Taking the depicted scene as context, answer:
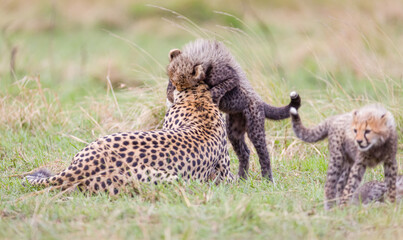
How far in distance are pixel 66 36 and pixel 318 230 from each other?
41.8 feet

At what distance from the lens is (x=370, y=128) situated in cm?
349

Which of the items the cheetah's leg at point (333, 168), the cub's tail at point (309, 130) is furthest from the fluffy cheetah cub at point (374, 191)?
the cub's tail at point (309, 130)

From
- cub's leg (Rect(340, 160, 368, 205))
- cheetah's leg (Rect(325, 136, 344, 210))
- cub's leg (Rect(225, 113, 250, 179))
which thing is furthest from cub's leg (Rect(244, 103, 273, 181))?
cub's leg (Rect(340, 160, 368, 205))

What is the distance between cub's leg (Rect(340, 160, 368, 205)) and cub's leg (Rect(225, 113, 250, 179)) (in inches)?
53.4

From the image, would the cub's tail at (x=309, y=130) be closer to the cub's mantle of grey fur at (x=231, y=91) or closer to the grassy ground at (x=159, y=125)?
the grassy ground at (x=159, y=125)

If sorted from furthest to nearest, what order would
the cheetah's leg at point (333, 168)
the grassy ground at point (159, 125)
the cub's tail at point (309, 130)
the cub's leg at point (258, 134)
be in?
the cub's leg at point (258, 134), the cub's tail at point (309, 130), the cheetah's leg at point (333, 168), the grassy ground at point (159, 125)

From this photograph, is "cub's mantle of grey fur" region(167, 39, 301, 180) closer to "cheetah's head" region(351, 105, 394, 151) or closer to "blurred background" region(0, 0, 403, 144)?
"blurred background" region(0, 0, 403, 144)

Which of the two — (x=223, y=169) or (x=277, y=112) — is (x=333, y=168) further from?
(x=277, y=112)

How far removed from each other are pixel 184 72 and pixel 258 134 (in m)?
0.81

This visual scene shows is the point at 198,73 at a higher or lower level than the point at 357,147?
higher

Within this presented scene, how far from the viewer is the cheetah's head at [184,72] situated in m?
4.64

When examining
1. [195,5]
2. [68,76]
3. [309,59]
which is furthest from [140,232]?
[195,5]

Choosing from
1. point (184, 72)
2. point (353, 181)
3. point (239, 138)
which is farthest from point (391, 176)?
point (184, 72)

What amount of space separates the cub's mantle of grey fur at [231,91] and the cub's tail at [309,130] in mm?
546
